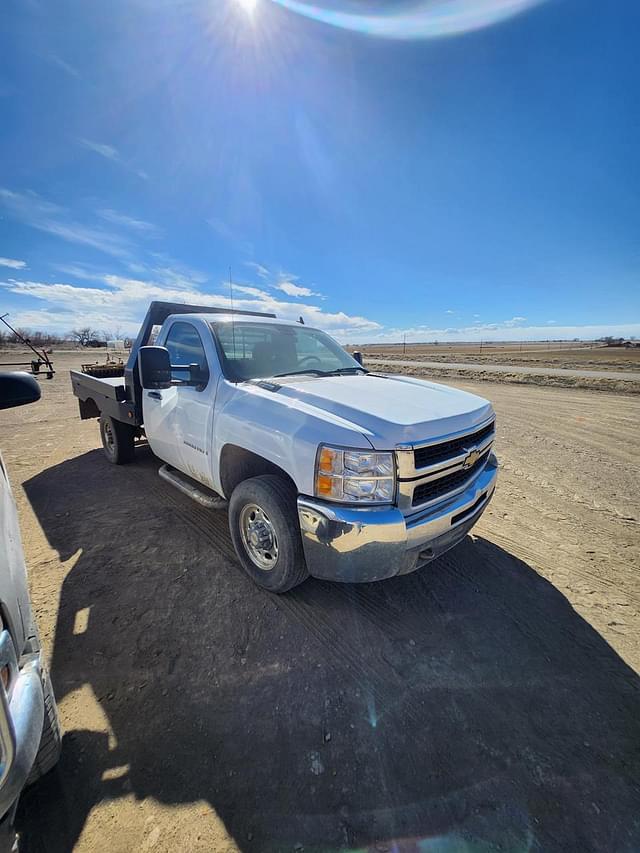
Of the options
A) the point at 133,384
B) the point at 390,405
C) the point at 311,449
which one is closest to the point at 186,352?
the point at 133,384

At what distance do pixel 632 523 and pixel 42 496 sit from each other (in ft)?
21.8

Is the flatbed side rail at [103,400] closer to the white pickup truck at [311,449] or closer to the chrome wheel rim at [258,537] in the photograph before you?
the white pickup truck at [311,449]

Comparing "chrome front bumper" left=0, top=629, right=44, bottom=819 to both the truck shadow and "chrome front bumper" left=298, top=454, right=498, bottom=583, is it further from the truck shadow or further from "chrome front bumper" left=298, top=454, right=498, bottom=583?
"chrome front bumper" left=298, top=454, right=498, bottom=583

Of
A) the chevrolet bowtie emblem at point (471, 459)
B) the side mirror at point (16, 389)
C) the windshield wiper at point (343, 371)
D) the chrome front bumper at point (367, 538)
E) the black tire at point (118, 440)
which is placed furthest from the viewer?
the black tire at point (118, 440)

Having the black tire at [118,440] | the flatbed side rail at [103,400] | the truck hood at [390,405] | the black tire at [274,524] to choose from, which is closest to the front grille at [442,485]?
the truck hood at [390,405]

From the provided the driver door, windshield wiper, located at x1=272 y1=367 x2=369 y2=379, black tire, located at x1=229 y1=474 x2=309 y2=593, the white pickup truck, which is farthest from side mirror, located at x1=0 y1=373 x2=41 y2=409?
windshield wiper, located at x1=272 y1=367 x2=369 y2=379

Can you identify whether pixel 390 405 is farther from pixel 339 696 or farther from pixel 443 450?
pixel 339 696

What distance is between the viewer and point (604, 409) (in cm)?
945

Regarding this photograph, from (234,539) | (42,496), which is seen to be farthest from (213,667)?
(42,496)

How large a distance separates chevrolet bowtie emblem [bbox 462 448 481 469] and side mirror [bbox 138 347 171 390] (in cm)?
233

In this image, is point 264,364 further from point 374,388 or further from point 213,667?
point 213,667

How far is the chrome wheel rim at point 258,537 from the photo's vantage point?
2594 mm

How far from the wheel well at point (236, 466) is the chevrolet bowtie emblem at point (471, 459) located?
1407mm

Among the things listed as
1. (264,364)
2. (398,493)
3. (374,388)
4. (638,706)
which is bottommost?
(638,706)
